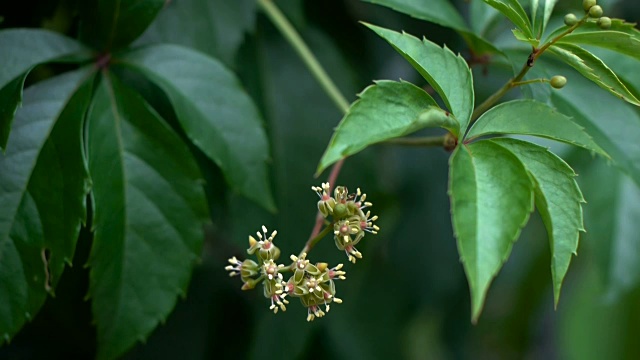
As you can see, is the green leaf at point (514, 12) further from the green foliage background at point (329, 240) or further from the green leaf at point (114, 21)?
the green leaf at point (114, 21)

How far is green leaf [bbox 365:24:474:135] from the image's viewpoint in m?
0.73

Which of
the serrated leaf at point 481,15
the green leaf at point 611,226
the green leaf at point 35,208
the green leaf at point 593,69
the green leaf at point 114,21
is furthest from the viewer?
the green leaf at point 611,226

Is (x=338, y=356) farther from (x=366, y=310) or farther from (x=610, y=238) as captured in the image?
(x=610, y=238)

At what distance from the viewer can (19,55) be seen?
2.86 feet

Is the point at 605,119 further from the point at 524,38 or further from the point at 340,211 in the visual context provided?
the point at 340,211

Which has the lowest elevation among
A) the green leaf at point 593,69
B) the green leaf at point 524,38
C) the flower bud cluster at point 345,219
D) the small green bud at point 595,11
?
the flower bud cluster at point 345,219

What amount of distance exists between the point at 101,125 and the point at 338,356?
100 cm

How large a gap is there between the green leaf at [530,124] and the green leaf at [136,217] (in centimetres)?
37

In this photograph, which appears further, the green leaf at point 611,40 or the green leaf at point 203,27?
the green leaf at point 203,27

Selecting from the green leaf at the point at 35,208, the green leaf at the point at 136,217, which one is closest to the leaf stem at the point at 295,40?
the green leaf at the point at 136,217

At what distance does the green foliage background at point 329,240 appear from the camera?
3.67 ft

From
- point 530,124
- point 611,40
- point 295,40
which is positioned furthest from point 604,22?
point 295,40

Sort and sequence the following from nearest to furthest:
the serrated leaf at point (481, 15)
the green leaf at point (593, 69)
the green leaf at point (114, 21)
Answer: the green leaf at point (593, 69) < the green leaf at point (114, 21) < the serrated leaf at point (481, 15)

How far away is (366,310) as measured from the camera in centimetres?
180
